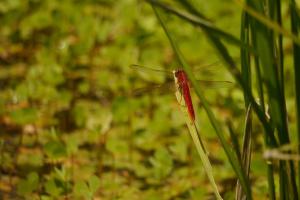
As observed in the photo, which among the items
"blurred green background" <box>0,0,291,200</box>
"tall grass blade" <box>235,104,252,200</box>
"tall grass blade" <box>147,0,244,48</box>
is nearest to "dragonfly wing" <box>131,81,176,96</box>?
"blurred green background" <box>0,0,291,200</box>

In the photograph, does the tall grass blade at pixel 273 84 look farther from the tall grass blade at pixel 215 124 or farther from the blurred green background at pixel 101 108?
the blurred green background at pixel 101 108

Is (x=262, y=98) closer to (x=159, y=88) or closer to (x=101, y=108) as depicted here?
(x=159, y=88)

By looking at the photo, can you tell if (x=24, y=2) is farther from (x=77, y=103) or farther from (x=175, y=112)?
(x=175, y=112)

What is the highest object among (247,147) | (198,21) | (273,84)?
(198,21)

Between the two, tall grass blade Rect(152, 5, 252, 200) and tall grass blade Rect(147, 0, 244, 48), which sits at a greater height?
tall grass blade Rect(147, 0, 244, 48)

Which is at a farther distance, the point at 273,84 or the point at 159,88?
the point at 159,88

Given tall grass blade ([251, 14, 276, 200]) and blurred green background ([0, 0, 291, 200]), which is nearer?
tall grass blade ([251, 14, 276, 200])

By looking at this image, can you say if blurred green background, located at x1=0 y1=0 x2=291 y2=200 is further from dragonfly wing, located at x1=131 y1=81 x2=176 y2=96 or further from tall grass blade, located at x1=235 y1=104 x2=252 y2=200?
tall grass blade, located at x1=235 y1=104 x2=252 y2=200

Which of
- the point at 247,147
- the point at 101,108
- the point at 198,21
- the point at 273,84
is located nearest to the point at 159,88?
the point at 247,147

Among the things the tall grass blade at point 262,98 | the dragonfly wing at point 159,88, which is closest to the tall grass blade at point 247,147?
the tall grass blade at point 262,98
